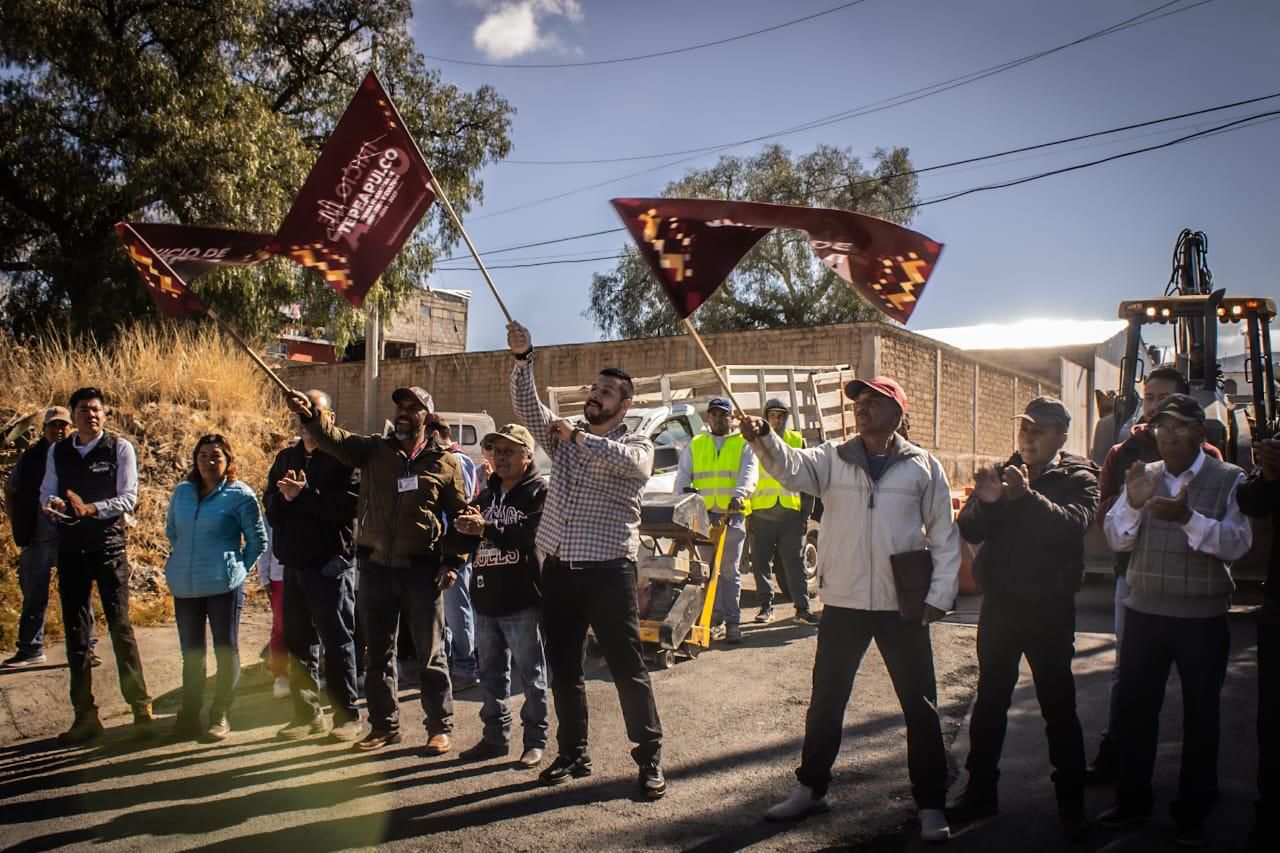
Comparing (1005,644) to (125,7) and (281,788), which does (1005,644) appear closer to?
(281,788)

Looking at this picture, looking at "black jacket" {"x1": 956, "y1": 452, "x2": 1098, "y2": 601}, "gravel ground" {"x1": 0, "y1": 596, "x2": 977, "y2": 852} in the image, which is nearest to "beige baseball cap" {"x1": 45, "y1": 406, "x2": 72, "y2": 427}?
"gravel ground" {"x1": 0, "y1": 596, "x2": 977, "y2": 852}

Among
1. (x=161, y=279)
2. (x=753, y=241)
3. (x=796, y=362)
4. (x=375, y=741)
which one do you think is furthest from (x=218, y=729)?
(x=796, y=362)

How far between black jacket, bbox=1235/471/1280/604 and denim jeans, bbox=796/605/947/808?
1399mm

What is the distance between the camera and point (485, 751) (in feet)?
17.5

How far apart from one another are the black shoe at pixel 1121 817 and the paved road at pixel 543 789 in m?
0.07

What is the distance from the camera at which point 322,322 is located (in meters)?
18.1

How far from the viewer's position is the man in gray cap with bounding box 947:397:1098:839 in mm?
4246

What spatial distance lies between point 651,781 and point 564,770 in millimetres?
500

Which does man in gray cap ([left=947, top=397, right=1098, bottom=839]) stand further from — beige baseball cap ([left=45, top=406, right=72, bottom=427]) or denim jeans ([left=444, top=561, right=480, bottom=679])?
beige baseball cap ([left=45, top=406, right=72, bottom=427])

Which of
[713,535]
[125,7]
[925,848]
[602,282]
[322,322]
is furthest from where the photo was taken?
[602,282]

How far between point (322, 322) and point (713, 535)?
1242 cm

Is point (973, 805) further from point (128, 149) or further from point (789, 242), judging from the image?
point (789, 242)

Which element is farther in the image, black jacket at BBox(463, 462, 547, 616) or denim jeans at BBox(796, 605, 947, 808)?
black jacket at BBox(463, 462, 547, 616)

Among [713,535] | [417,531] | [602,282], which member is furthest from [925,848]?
[602,282]
